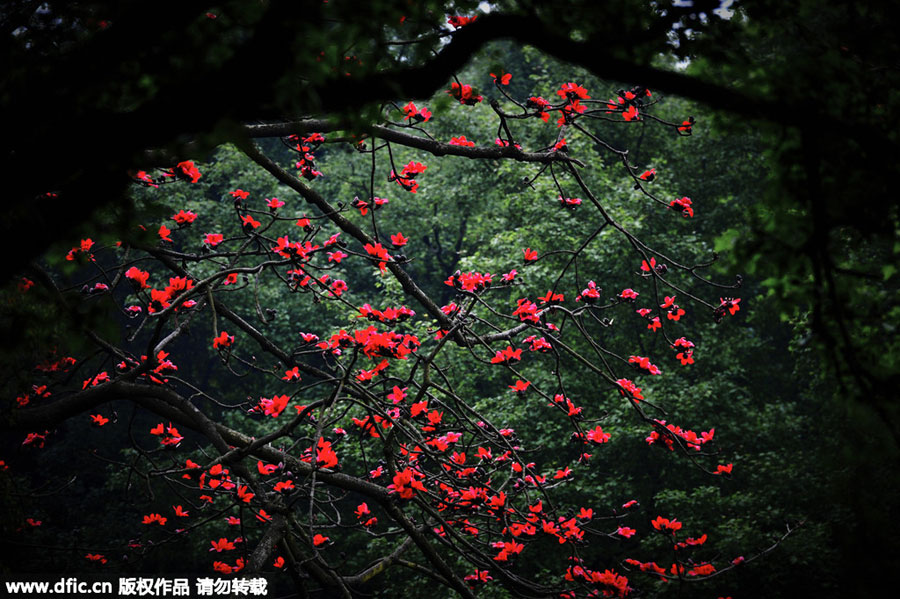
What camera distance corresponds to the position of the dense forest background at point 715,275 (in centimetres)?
143

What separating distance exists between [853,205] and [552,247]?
8536 mm

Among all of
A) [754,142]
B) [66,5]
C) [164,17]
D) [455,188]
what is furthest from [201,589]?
[754,142]

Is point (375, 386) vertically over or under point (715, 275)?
under

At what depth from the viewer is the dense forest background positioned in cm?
143

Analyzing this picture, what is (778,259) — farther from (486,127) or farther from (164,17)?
(486,127)

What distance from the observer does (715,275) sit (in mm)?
10984

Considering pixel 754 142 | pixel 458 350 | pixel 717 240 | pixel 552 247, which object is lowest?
pixel 717 240

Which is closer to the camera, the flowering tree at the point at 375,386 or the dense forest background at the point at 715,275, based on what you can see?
the dense forest background at the point at 715,275

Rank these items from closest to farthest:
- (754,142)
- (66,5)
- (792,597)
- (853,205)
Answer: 1. (853,205)
2. (66,5)
3. (792,597)
4. (754,142)

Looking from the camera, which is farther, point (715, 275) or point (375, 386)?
point (715, 275)

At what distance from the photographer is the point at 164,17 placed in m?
1.27

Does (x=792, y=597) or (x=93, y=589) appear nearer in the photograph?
(x=93, y=589)

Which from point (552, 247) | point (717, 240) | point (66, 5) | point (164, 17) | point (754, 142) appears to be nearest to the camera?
point (164, 17)

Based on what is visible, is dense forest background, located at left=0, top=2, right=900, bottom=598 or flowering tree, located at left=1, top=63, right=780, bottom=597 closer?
dense forest background, located at left=0, top=2, right=900, bottom=598
